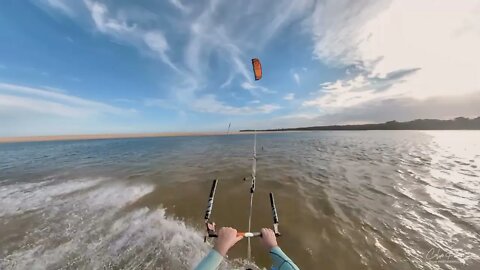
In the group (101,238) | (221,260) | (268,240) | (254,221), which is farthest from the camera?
(254,221)

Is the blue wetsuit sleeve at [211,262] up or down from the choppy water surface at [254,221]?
up

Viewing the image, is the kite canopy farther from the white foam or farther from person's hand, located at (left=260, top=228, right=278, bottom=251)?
person's hand, located at (left=260, top=228, right=278, bottom=251)

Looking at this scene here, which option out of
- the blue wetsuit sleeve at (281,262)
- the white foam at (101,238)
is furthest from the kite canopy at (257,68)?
the blue wetsuit sleeve at (281,262)

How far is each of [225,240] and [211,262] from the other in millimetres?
346

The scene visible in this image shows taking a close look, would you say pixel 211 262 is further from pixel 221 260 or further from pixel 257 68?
pixel 257 68

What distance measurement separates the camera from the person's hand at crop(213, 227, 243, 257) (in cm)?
295

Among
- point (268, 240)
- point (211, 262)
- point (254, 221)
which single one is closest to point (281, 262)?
point (268, 240)

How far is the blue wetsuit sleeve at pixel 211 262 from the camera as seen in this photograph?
2759 mm

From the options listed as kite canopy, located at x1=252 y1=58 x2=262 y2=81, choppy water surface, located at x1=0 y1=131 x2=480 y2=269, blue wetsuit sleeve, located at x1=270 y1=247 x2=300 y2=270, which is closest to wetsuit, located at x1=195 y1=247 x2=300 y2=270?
blue wetsuit sleeve, located at x1=270 y1=247 x2=300 y2=270

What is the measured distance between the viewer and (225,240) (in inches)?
120

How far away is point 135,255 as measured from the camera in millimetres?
6430

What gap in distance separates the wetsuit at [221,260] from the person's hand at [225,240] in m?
0.08

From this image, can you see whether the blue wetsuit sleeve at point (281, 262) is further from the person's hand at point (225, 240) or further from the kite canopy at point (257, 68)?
the kite canopy at point (257, 68)

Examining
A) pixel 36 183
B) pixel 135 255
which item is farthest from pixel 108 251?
pixel 36 183
